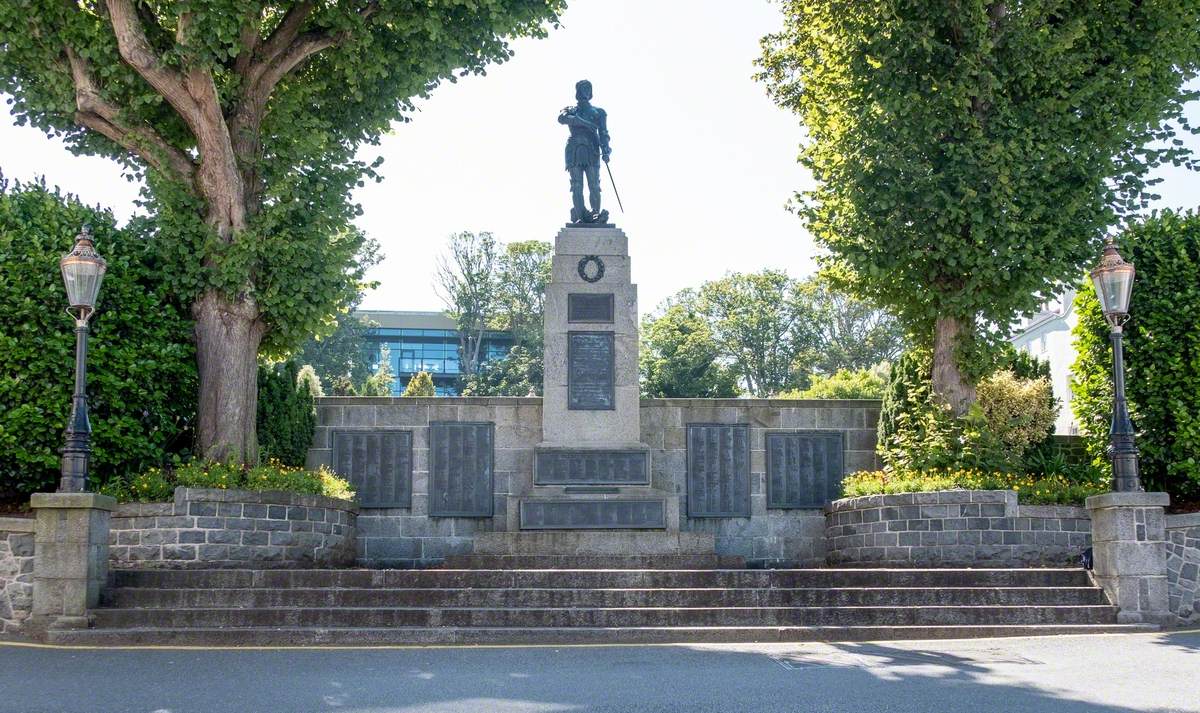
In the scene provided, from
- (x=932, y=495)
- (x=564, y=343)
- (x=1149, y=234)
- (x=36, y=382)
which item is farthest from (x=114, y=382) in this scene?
(x=1149, y=234)

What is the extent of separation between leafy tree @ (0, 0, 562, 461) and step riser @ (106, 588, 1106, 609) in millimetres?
3300

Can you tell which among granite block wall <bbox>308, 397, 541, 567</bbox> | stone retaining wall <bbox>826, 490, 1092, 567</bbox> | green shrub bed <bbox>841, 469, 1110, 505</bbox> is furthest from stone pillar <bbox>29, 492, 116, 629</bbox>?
green shrub bed <bbox>841, 469, 1110, 505</bbox>

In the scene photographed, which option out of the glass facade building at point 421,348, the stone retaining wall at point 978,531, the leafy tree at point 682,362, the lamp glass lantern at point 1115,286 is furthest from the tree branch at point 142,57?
the glass facade building at point 421,348

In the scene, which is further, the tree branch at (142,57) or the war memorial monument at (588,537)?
the tree branch at (142,57)

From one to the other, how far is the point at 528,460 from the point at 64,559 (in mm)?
7511

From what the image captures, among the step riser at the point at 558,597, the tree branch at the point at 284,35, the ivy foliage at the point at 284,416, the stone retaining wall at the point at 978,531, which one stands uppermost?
the tree branch at the point at 284,35

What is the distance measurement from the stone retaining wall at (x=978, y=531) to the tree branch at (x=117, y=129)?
1056 cm

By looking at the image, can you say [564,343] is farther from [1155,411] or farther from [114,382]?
[1155,411]

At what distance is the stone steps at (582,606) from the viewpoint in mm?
10898

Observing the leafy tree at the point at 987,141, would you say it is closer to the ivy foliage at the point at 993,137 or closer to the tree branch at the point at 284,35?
the ivy foliage at the point at 993,137

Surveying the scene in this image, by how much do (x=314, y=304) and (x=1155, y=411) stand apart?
11357 millimetres

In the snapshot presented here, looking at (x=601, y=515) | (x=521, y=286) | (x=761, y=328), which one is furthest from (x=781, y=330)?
(x=601, y=515)

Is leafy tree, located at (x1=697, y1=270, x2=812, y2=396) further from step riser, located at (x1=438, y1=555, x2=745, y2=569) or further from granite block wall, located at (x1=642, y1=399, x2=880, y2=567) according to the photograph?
step riser, located at (x1=438, y1=555, x2=745, y2=569)

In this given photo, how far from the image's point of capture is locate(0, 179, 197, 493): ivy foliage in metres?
13.4
